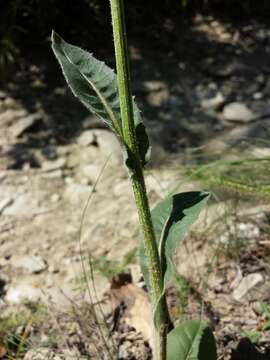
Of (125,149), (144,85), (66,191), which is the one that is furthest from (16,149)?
(125,149)

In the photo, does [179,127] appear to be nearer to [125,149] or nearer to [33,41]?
[33,41]

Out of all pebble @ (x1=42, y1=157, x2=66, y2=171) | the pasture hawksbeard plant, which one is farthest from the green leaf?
pebble @ (x1=42, y1=157, x2=66, y2=171)

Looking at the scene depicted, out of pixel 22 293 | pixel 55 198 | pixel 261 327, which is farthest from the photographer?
pixel 55 198

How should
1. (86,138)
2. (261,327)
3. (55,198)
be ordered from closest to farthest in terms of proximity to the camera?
(261,327) < (55,198) < (86,138)

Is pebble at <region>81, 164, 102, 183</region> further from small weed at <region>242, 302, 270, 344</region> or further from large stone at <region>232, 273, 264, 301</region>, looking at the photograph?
small weed at <region>242, 302, 270, 344</region>

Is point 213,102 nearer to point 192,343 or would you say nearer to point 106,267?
point 106,267

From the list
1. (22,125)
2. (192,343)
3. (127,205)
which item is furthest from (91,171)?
(192,343)

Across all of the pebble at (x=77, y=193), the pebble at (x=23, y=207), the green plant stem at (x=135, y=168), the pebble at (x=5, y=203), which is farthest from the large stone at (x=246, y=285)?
the pebble at (x=5, y=203)
